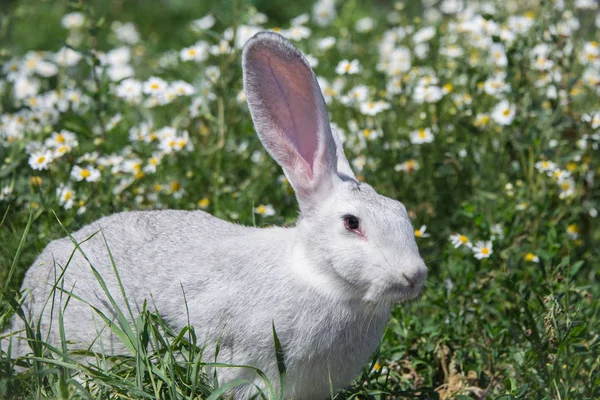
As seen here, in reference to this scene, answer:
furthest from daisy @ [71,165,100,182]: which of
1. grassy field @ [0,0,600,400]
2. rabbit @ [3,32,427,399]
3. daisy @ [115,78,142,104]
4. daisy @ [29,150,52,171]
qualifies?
daisy @ [115,78,142,104]

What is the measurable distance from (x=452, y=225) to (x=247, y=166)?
50.3 inches

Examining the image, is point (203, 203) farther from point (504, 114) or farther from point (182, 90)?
point (504, 114)

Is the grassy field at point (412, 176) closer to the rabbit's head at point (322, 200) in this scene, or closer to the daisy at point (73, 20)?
the rabbit's head at point (322, 200)

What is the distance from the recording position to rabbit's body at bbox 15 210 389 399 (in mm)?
3078

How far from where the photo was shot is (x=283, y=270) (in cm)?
316

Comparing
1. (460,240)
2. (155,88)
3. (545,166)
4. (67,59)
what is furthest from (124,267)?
(67,59)

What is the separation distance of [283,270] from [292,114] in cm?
63

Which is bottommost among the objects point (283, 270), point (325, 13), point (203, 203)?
point (325, 13)

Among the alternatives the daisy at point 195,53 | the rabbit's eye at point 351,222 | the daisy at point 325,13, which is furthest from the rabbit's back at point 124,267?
the daisy at point 325,13

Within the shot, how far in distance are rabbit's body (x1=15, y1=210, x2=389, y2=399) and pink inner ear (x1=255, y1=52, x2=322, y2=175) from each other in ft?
1.21

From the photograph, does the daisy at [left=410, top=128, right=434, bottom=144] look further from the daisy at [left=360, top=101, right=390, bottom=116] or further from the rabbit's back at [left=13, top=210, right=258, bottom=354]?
the rabbit's back at [left=13, top=210, right=258, bottom=354]

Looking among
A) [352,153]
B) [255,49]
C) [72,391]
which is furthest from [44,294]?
[352,153]

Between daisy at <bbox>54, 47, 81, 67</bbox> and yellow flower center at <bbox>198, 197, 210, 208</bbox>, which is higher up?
daisy at <bbox>54, 47, 81, 67</bbox>

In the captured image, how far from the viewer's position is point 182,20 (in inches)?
332
